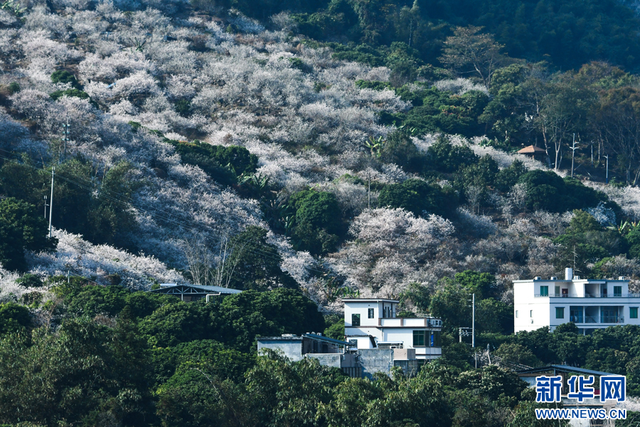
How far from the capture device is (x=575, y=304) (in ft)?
247

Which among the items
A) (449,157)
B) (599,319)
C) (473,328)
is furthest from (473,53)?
(473,328)

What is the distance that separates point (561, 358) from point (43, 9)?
8150 centimetres

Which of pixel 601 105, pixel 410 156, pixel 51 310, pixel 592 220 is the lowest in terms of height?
pixel 51 310

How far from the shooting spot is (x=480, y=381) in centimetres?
5066

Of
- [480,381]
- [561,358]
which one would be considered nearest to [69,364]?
[480,381]

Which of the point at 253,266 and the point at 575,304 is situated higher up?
the point at 253,266

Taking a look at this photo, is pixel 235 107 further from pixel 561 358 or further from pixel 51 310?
pixel 51 310

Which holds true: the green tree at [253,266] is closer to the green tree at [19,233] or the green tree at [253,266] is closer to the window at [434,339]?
the green tree at [19,233]

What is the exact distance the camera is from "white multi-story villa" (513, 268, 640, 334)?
7506 centimetres

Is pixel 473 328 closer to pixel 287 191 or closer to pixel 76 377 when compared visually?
pixel 287 191

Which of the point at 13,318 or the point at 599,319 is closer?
the point at 13,318

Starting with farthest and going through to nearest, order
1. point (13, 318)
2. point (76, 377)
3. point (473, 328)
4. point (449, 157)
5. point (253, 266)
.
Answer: point (449, 157) → point (253, 266) → point (473, 328) → point (13, 318) → point (76, 377)

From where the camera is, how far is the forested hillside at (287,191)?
40906mm

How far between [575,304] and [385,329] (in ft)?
74.9
